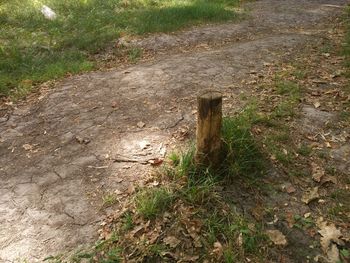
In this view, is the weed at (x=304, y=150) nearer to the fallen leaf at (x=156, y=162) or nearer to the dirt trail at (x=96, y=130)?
the dirt trail at (x=96, y=130)

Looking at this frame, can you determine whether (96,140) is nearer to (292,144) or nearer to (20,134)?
(20,134)

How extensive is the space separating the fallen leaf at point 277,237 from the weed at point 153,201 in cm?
105

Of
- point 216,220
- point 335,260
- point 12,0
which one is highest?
point 12,0

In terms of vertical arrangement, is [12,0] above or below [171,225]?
above

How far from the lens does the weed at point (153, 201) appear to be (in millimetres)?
3477

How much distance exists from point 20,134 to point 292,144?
4.04 metres

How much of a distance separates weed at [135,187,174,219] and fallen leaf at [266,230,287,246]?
3.46 feet

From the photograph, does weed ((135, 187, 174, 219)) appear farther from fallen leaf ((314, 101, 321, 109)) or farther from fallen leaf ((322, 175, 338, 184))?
fallen leaf ((314, 101, 321, 109))

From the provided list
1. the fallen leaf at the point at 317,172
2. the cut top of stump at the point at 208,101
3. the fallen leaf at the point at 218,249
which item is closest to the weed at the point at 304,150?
the fallen leaf at the point at 317,172

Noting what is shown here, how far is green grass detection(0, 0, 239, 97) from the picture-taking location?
7.11m

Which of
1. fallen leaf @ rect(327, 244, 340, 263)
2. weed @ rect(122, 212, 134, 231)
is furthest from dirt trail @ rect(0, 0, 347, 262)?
fallen leaf @ rect(327, 244, 340, 263)

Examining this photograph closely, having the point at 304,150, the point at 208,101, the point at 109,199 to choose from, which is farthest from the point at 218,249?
the point at 304,150

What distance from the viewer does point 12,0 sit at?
35.1ft

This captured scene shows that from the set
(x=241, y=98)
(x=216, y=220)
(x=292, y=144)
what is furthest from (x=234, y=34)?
(x=216, y=220)
